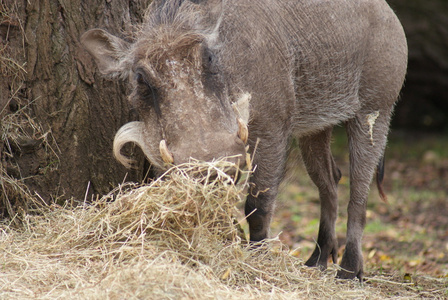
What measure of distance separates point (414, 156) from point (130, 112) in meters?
6.44

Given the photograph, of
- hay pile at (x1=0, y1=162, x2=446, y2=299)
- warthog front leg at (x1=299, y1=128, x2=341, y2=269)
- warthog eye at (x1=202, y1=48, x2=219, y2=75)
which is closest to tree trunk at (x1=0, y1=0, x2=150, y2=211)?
hay pile at (x1=0, y1=162, x2=446, y2=299)

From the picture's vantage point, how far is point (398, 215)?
6305 mm

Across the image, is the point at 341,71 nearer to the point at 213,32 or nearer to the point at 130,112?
the point at 213,32

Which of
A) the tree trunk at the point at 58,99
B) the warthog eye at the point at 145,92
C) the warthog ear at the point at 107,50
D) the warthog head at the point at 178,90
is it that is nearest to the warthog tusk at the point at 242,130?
the warthog head at the point at 178,90

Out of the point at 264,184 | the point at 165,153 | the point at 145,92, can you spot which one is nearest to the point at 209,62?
the point at 145,92

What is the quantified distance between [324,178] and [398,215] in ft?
7.61

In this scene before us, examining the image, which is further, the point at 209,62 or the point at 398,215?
the point at 398,215

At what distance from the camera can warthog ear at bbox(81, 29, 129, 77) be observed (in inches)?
123

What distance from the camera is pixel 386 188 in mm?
7465

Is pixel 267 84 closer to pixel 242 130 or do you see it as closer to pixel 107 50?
pixel 242 130

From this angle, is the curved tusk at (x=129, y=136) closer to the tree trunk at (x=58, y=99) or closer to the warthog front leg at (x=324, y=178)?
the tree trunk at (x=58, y=99)

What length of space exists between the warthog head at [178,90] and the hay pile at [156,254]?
15cm

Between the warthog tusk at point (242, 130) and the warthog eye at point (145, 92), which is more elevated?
the warthog eye at point (145, 92)

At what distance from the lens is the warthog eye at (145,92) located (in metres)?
2.85
